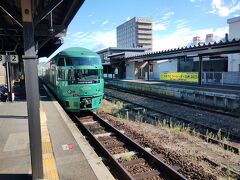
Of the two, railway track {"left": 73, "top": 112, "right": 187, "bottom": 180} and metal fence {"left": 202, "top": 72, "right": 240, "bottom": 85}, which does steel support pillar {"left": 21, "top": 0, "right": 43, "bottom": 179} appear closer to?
railway track {"left": 73, "top": 112, "right": 187, "bottom": 180}

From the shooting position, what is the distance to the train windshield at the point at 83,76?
1175cm

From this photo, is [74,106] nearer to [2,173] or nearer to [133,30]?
[2,173]

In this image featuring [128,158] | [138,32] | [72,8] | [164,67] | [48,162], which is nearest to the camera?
[48,162]

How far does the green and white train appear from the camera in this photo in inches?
461

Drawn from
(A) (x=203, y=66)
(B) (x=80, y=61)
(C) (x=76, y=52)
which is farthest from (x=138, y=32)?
(B) (x=80, y=61)

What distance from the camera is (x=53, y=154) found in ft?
20.0

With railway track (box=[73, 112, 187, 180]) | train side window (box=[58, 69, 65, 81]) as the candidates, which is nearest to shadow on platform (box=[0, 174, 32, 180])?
railway track (box=[73, 112, 187, 180])

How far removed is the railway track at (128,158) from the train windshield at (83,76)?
2.69 m

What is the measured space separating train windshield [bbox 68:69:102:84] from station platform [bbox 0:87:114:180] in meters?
2.79

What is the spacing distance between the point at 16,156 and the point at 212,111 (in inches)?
443

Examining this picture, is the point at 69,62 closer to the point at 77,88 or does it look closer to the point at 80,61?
the point at 80,61

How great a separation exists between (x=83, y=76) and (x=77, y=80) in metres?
0.36

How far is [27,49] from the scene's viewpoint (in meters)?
3.95

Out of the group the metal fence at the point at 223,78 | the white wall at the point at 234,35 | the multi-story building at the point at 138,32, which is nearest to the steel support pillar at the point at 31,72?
the metal fence at the point at 223,78
